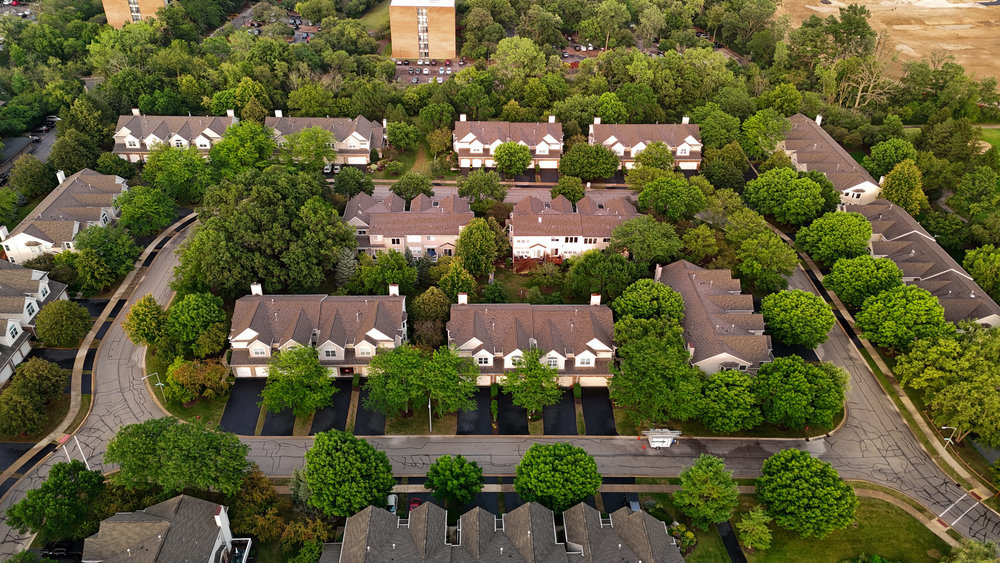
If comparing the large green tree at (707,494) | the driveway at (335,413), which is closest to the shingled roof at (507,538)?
the large green tree at (707,494)

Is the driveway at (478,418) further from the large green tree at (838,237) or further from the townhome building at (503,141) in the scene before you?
the townhome building at (503,141)

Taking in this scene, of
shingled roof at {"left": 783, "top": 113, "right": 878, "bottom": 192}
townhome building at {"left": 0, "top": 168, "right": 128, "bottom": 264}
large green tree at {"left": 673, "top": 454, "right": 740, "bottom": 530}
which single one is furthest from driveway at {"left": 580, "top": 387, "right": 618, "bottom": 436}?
townhome building at {"left": 0, "top": 168, "right": 128, "bottom": 264}

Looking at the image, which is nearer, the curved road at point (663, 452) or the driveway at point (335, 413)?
the curved road at point (663, 452)

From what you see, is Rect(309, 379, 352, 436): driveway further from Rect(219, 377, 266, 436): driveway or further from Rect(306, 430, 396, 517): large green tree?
Rect(306, 430, 396, 517): large green tree

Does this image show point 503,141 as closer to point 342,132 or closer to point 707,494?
point 342,132

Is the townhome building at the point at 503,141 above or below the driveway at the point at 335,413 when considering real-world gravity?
above

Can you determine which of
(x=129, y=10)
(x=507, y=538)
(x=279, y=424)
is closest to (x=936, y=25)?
(x=507, y=538)
